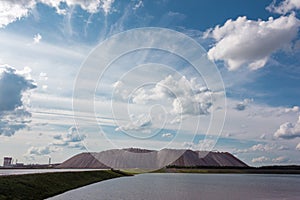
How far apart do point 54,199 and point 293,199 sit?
47.3 m

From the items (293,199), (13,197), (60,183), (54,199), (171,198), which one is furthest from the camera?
(60,183)

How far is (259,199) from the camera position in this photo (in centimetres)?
6812

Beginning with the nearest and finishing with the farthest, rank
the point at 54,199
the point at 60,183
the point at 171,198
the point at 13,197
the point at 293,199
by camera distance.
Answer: the point at 13,197 → the point at 54,199 → the point at 171,198 → the point at 293,199 → the point at 60,183

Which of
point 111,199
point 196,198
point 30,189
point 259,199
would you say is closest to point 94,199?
point 111,199

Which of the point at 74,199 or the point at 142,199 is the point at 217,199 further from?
the point at 74,199

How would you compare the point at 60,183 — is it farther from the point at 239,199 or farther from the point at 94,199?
the point at 239,199

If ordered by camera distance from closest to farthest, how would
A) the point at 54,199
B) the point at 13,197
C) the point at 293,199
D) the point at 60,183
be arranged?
1. the point at 13,197
2. the point at 54,199
3. the point at 293,199
4. the point at 60,183

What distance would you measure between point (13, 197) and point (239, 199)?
40.6m

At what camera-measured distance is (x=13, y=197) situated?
169 ft

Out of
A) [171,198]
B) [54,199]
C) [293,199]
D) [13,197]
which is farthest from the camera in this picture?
[293,199]

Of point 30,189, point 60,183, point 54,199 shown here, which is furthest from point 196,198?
point 60,183

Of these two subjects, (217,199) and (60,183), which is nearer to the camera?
(217,199)

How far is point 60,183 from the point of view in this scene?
8538cm

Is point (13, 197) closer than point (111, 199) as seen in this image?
Yes
